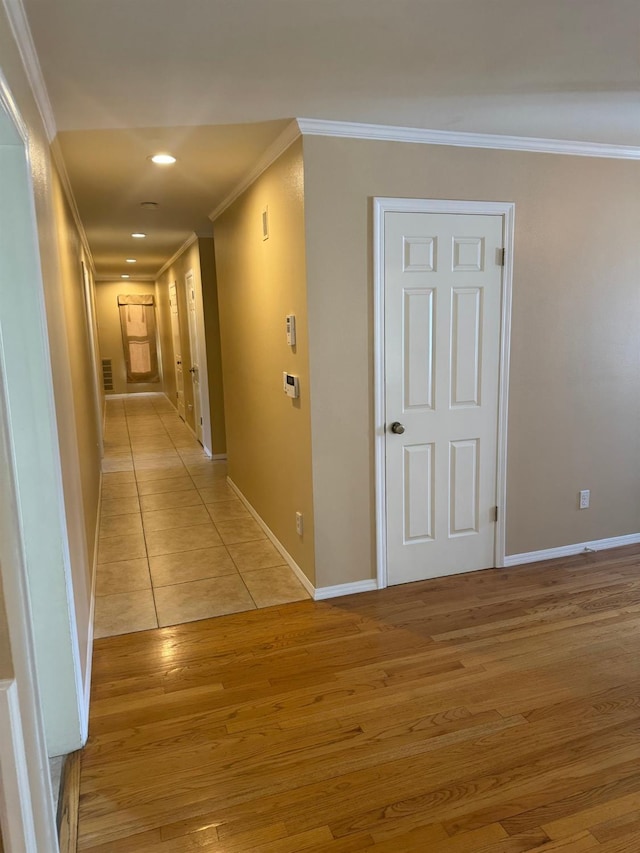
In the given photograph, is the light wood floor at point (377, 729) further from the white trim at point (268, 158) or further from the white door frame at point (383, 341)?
the white trim at point (268, 158)

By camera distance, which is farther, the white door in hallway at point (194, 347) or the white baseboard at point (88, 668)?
the white door in hallway at point (194, 347)

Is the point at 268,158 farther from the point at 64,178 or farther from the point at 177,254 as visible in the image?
the point at 177,254

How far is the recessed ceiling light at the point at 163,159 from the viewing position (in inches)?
121

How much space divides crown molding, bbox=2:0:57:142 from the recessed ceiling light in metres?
0.57

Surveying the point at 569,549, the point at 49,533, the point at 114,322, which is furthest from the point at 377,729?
the point at 114,322

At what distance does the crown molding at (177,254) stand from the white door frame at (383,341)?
3.52 metres

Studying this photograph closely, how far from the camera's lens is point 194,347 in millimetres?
6949

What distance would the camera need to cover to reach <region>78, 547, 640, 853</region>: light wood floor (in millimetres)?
1713

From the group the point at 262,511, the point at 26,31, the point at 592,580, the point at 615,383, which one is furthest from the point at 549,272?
the point at 26,31

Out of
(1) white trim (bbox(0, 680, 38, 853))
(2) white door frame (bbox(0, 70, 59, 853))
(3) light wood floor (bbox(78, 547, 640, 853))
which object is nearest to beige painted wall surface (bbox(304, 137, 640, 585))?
(3) light wood floor (bbox(78, 547, 640, 853))

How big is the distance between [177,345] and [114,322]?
11.2 ft

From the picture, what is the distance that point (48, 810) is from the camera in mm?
1248

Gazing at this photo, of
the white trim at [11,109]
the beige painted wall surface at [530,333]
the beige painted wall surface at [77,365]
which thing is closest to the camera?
the white trim at [11,109]

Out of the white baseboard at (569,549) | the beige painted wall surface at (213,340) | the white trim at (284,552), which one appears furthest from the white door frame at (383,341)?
the beige painted wall surface at (213,340)
